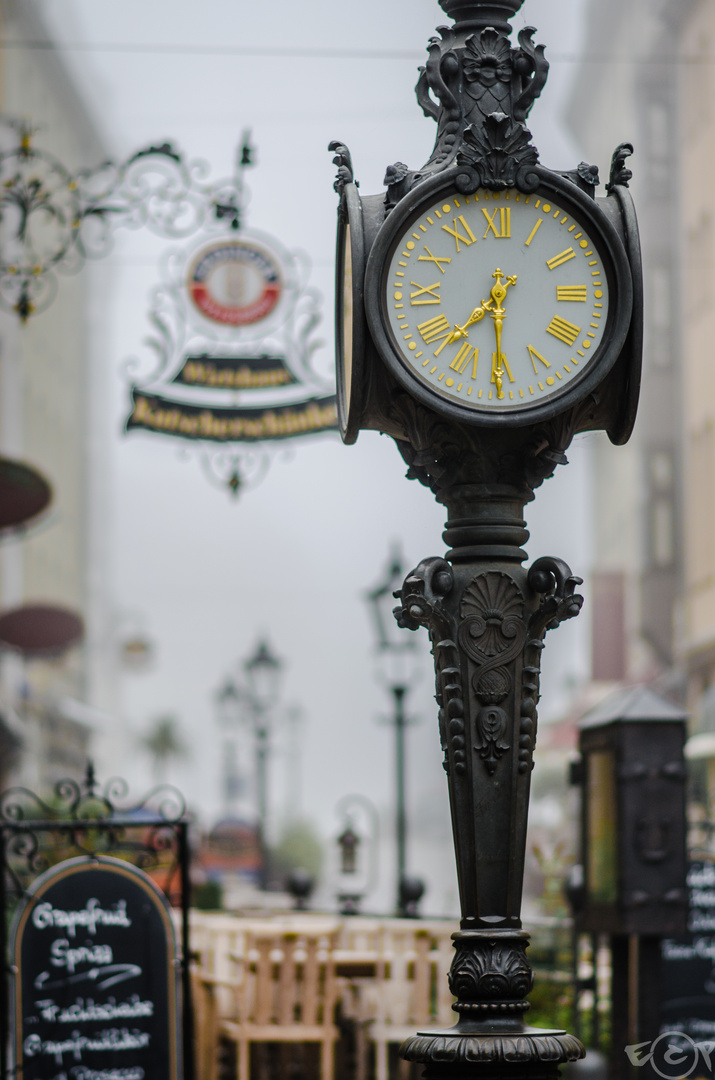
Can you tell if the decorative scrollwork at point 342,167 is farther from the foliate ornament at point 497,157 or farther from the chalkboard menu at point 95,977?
the chalkboard menu at point 95,977

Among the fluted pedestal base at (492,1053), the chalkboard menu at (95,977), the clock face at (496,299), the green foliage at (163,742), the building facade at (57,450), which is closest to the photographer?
the fluted pedestal base at (492,1053)

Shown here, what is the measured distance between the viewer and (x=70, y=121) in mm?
52844

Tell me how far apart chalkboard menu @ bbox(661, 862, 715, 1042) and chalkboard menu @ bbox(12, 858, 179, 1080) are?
2.76 m

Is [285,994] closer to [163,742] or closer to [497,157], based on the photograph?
[497,157]

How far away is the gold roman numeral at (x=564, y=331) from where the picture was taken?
4148mm

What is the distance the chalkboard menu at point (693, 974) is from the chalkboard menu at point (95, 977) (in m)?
2.76

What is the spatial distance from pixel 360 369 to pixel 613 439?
2.40ft

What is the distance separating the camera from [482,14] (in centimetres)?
438

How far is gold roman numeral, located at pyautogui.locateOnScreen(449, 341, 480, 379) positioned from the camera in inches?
162

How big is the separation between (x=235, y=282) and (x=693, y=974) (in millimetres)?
5348

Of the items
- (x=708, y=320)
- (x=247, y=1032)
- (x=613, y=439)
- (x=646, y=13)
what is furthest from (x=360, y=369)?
(x=646, y=13)

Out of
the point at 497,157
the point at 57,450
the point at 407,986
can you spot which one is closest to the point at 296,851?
the point at 57,450

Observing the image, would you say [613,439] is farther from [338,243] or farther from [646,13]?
[646,13]

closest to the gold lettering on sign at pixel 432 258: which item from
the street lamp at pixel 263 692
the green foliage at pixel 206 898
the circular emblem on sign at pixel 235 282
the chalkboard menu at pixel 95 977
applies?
the chalkboard menu at pixel 95 977
